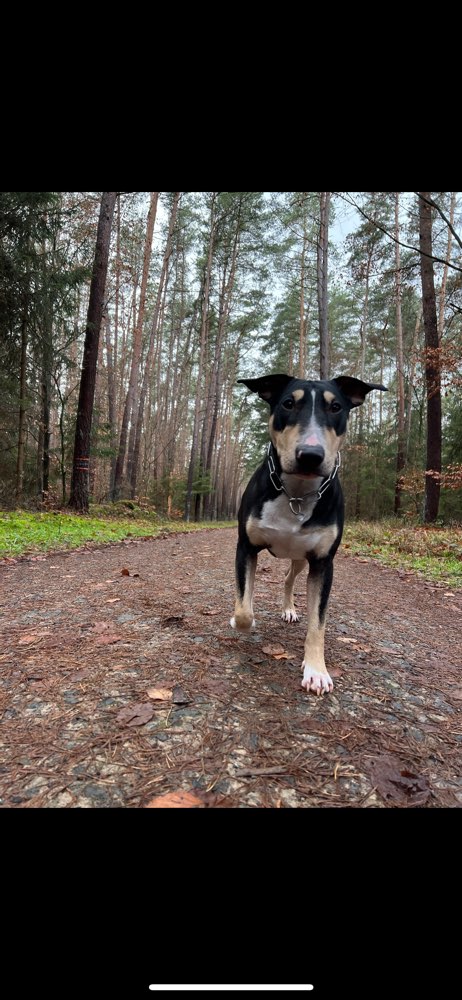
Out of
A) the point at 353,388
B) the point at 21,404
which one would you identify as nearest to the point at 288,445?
the point at 353,388

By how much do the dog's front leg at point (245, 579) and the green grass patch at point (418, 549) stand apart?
15.7 ft

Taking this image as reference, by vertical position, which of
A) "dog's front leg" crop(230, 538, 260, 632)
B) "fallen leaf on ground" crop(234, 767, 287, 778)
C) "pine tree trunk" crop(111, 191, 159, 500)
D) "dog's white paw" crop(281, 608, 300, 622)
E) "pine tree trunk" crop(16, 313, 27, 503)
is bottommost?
"fallen leaf on ground" crop(234, 767, 287, 778)

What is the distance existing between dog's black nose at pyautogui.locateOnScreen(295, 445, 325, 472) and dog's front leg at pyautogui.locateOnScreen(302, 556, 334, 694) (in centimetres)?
66

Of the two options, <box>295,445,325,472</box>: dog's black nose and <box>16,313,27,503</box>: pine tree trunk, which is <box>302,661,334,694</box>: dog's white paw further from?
<box>16,313,27,503</box>: pine tree trunk

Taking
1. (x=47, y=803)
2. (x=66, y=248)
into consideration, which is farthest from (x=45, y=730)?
(x=66, y=248)

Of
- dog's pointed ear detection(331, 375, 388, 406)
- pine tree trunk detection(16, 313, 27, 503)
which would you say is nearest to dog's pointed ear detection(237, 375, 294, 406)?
dog's pointed ear detection(331, 375, 388, 406)

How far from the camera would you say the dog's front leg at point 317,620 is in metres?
2.52

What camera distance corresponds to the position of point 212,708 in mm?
2123

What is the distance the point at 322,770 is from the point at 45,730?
113 centimetres

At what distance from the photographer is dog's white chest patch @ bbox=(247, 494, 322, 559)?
8.58 ft

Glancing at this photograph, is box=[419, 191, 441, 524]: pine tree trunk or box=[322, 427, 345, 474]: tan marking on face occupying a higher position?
box=[419, 191, 441, 524]: pine tree trunk

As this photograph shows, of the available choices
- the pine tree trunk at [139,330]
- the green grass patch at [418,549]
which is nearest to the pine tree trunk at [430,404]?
the green grass patch at [418,549]
